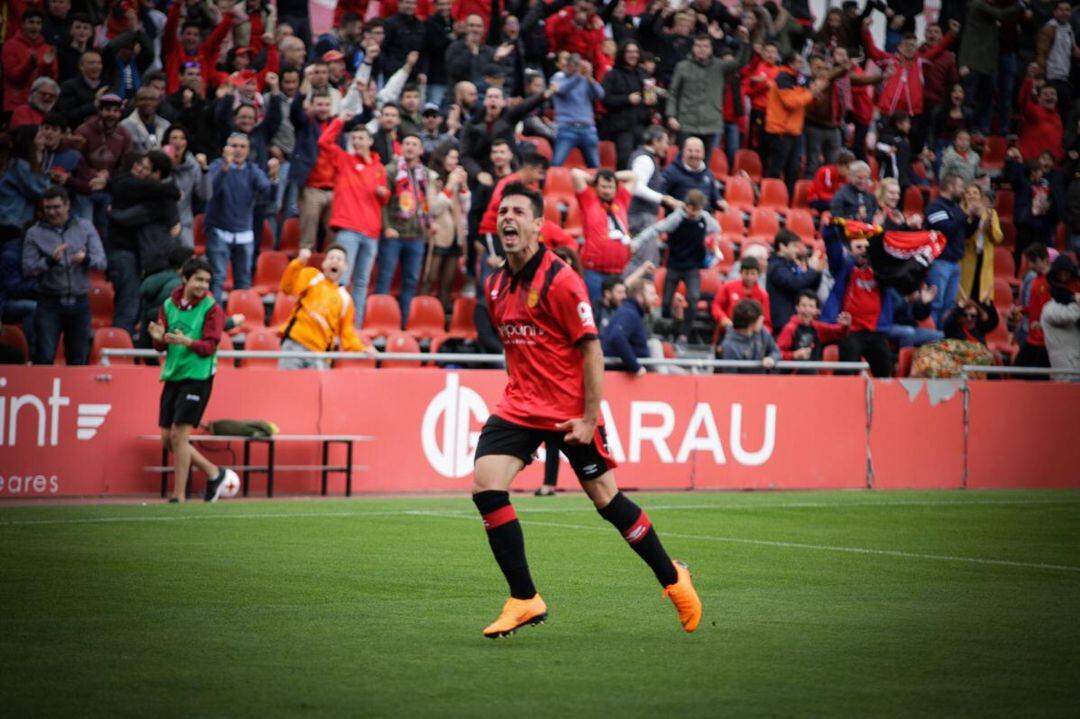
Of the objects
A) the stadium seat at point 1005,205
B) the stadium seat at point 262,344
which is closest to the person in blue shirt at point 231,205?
the stadium seat at point 262,344

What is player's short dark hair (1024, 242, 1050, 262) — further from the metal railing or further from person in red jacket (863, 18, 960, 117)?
person in red jacket (863, 18, 960, 117)

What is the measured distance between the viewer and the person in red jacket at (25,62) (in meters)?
19.1

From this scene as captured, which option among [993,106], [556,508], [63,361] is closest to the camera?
[556,508]

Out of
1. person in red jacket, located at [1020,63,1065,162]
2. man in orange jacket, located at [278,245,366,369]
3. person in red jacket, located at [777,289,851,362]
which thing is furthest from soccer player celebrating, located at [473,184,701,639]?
person in red jacket, located at [1020,63,1065,162]

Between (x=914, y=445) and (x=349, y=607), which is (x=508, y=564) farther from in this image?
(x=914, y=445)

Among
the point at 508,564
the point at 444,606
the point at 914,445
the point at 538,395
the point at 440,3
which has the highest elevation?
the point at 440,3

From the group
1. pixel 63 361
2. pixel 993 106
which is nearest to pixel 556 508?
pixel 63 361

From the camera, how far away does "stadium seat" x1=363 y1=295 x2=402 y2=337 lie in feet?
63.3

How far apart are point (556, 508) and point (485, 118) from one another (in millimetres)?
6471

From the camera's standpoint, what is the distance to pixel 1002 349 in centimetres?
2316

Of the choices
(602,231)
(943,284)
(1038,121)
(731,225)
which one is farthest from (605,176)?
(1038,121)

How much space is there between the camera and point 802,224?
24.4 meters

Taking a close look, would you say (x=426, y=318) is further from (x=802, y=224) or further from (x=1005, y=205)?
(x=1005, y=205)

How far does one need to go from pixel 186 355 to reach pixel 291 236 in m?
5.21
